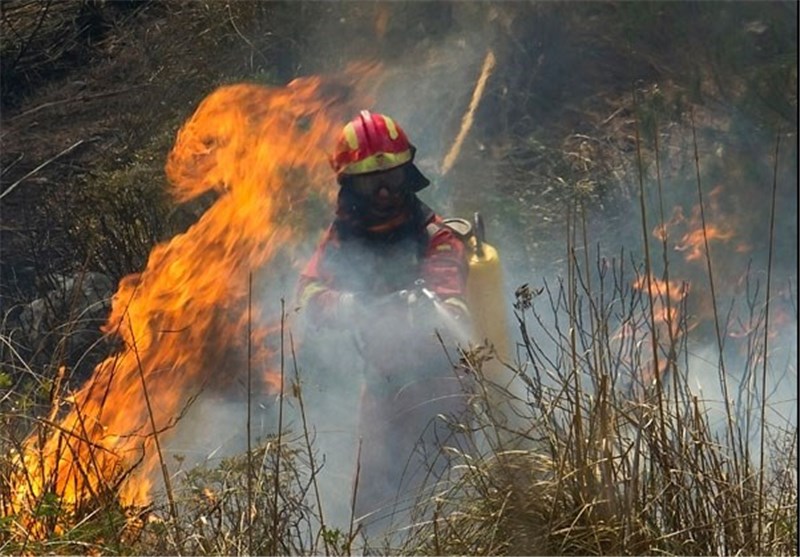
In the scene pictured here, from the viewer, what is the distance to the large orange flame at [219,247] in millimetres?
4910

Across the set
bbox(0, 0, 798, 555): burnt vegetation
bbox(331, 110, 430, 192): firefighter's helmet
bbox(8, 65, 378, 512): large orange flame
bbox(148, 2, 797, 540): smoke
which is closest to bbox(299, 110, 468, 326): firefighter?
bbox(331, 110, 430, 192): firefighter's helmet

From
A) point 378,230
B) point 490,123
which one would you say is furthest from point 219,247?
point 490,123

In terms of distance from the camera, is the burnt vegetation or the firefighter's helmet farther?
the burnt vegetation

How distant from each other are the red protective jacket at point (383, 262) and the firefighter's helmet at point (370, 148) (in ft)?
0.57

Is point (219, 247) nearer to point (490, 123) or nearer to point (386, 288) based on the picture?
point (386, 288)

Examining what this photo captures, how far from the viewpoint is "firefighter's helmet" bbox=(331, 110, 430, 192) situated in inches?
159

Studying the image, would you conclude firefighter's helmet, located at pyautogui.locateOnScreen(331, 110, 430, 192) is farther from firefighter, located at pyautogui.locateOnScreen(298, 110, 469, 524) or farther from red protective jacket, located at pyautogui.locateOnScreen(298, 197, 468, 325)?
red protective jacket, located at pyautogui.locateOnScreen(298, 197, 468, 325)

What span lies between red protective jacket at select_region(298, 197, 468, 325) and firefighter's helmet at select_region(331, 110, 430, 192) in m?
0.17

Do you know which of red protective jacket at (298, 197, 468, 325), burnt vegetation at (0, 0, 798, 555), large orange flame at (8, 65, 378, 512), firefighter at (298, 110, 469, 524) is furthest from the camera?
burnt vegetation at (0, 0, 798, 555)

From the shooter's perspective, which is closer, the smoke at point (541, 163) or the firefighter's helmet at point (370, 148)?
the firefighter's helmet at point (370, 148)

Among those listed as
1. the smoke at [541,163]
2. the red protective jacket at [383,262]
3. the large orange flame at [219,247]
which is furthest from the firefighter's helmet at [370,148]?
the smoke at [541,163]

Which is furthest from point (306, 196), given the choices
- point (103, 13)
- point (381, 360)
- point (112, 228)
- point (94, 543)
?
point (94, 543)

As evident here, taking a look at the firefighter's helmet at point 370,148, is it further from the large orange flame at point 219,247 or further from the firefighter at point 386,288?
the large orange flame at point 219,247

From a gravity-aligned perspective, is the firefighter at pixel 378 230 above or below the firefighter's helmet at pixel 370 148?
below
